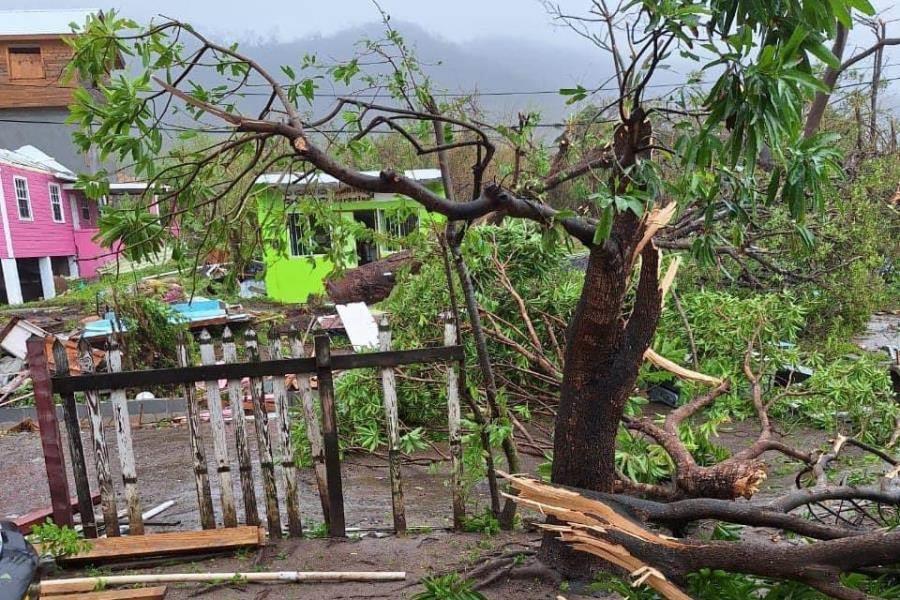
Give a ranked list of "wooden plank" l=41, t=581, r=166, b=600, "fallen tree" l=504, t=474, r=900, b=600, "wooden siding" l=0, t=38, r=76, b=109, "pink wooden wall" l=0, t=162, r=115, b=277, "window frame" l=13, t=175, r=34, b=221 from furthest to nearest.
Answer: "wooden siding" l=0, t=38, r=76, b=109 < "window frame" l=13, t=175, r=34, b=221 < "pink wooden wall" l=0, t=162, r=115, b=277 < "wooden plank" l=41, t=581, r=166, b=600 < "fallen tree" l=504, t=474, r=900, b=600

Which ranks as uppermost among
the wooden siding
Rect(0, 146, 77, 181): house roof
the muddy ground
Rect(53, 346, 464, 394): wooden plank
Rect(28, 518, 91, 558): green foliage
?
the wooden siding

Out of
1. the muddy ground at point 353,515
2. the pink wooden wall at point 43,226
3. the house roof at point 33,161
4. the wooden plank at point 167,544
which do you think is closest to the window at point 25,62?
the house roof at point 33,161

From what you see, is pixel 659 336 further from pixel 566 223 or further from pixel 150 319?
pixel 150 319

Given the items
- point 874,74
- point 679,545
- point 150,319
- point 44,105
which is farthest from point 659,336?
point 44,105

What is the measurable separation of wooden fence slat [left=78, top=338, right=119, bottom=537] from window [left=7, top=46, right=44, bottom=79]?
2899 centimetres

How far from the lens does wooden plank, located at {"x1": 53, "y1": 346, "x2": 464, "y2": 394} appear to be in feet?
11.5

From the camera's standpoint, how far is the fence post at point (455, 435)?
394 centimetres

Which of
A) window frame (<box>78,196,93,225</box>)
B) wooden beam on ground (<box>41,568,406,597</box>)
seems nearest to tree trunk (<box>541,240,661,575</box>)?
wooden beam on ground (<box>41,568,406,597</box>)

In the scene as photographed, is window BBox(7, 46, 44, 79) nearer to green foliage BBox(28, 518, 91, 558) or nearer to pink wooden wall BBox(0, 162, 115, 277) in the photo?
pink wooden wall BBox(0, 162, 115, 277)

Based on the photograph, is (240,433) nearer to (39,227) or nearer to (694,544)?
(694,544)

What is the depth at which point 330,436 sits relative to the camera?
150 inches

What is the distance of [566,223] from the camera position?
8.50 feet

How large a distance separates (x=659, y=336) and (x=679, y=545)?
Answer: 12.2 ft

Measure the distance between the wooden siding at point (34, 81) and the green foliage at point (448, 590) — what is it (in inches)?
1152
